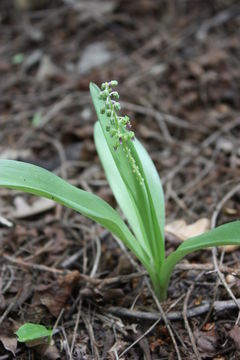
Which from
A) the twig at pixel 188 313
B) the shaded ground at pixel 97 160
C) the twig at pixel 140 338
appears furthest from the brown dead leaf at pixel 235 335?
the twig at pixel 140 338

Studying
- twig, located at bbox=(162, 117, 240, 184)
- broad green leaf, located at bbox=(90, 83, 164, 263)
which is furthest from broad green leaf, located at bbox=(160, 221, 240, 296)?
twig, located at bbox=(162, 117, 240, 184)

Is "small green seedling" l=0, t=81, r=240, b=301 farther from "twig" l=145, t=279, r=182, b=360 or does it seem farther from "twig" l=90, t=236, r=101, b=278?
"twig" l=90, t=236, r=101, b=278

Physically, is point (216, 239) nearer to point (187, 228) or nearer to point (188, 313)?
point (188, 313)

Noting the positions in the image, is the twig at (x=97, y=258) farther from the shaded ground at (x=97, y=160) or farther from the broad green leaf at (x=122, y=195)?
the broad green leaf at (x=122, y=195)

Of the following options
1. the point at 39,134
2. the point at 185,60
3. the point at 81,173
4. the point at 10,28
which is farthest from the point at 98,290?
the point at 10,28

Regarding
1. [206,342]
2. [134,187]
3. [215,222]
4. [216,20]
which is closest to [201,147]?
[215,222]

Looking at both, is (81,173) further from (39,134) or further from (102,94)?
(102,94)
